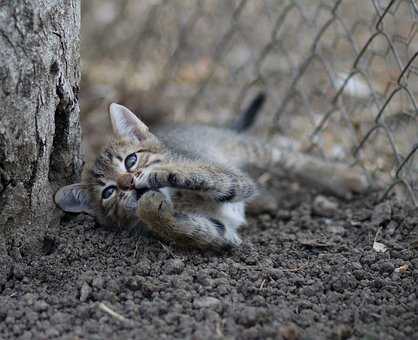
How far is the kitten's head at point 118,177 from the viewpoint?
3.42m

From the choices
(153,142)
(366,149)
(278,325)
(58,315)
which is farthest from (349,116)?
(58,315)

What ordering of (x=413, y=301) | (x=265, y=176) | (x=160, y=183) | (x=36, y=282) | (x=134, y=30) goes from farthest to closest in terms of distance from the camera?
(x=134, y=30) < (x=265, y=176) < (x=160, y=183) < (x=36, y=282) < (x=413, y=301)

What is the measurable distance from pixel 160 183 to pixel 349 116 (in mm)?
1832

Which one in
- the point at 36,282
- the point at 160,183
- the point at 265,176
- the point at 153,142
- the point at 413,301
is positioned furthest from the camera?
the point at 265,176

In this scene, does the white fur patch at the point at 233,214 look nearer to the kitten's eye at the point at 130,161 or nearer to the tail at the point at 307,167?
the kitten's eye at the point at 130,161

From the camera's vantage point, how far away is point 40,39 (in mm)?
2723

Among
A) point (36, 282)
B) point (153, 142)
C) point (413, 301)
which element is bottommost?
point (36, 282)

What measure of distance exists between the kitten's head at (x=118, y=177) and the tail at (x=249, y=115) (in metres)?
1.28

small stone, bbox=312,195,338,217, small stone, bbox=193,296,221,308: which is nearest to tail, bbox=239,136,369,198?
small stone, bbox=312,195,338,217

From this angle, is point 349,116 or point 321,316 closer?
point 321,316

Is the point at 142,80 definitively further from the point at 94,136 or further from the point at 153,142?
the point at 153,142

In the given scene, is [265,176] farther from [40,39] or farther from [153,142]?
[40,39]

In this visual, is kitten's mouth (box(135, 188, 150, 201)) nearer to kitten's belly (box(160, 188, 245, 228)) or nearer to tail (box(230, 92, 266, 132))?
kitten's belly (box(160, 188, 245, 228))

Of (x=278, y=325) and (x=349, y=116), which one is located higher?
(x=349, y=116)
